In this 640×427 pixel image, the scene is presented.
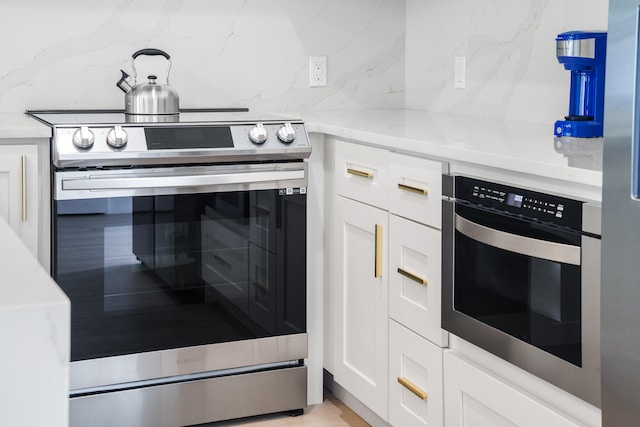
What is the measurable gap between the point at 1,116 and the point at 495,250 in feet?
5.67

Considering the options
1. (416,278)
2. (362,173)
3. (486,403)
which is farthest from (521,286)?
(362,173)

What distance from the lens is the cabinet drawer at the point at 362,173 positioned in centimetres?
251

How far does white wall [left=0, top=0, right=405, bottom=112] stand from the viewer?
3035mm

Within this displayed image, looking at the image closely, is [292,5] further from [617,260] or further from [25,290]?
[25,290]

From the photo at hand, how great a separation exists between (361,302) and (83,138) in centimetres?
95

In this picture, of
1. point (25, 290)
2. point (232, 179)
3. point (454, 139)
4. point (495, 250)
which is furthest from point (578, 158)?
point (25, 290)

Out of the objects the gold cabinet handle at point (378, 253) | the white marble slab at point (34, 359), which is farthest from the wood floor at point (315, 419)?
the white marble slab at point (34, 359)

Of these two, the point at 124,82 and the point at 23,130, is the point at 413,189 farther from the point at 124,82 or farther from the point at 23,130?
the point at 124,82

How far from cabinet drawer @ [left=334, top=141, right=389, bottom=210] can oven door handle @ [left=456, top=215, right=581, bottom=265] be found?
0.44m

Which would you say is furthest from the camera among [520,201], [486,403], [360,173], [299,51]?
[299,51]

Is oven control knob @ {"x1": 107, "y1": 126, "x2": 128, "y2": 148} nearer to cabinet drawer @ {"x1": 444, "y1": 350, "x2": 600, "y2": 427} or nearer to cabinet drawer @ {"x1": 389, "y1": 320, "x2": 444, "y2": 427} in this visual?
cabinet drawer @ {"x1": 389, "y1": 320, "x2": 444, "y2": 427}

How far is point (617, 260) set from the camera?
1.55m

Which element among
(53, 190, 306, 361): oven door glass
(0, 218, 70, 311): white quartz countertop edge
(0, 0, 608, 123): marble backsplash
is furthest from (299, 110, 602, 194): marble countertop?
(0, 218, 70, 311): white quartz countertop edge

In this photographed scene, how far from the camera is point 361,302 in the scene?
8.88ft
